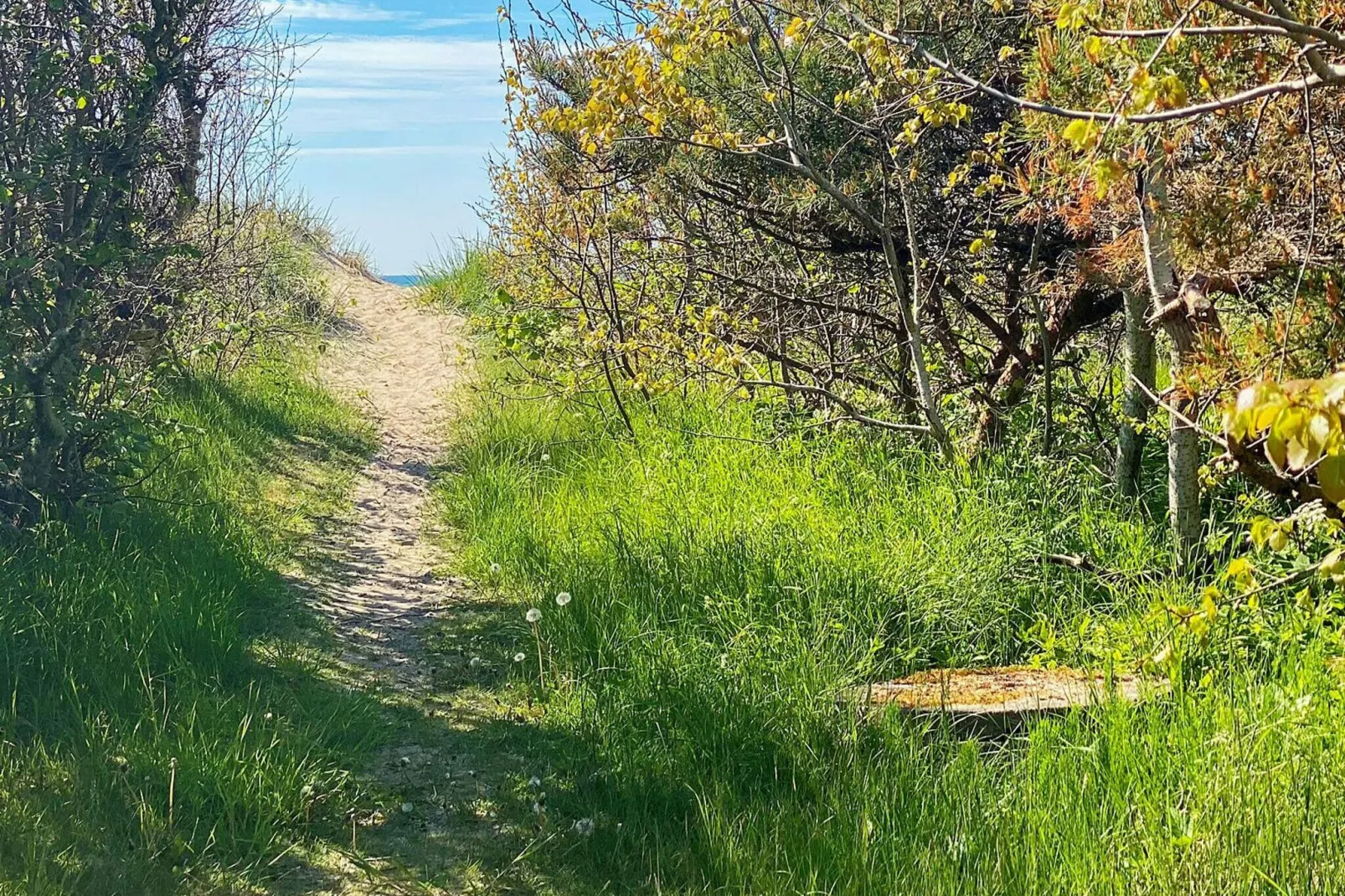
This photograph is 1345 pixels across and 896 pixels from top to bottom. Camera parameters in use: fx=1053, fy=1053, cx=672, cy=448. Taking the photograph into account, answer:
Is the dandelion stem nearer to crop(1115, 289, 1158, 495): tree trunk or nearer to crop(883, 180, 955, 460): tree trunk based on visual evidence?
crop(883, 180, 955, 460): tree trunk

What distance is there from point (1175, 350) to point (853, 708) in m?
1.90

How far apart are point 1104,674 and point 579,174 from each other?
212 inches

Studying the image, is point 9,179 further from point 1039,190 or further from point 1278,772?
point 1278,772

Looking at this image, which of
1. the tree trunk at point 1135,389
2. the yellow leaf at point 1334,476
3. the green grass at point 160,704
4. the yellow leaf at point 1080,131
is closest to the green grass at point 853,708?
the tree trunk at point 1135,389

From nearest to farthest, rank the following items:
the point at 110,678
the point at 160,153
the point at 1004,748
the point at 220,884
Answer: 1. the point at 220,884
2. the point at 1004,748
3. the point at 110,678
4. the point at 160,153

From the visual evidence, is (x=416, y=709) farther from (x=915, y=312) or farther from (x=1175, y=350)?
(x=1175, y=350)

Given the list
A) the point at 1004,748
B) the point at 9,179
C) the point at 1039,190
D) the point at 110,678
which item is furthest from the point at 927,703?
the point at 9,179

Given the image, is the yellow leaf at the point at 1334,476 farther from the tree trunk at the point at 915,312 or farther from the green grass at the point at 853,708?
the tree trunk at the point at 915,312

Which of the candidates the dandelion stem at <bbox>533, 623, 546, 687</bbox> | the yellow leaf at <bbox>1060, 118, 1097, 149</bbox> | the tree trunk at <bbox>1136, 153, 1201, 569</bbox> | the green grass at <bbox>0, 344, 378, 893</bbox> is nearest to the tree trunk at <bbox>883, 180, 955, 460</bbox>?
the tree trunk at <bbox>1136, 153, 1201, 569</bbox>

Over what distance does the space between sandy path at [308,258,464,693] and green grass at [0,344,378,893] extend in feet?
0.90

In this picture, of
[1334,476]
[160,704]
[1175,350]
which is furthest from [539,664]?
[1334,476]

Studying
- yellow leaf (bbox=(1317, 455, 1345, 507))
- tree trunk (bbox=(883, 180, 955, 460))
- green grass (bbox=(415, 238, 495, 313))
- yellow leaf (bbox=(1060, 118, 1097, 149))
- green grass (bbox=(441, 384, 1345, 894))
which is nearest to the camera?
yellow leaf (bbox=(1317, 455, 1345, 507))

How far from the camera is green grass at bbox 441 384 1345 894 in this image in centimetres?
292

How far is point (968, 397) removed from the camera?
6.11 metres
